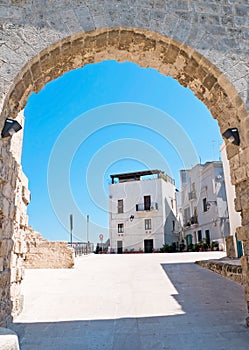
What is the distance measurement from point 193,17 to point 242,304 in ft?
12.8

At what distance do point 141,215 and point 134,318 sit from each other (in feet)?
88.4

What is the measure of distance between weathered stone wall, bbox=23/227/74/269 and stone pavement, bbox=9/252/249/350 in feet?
13.1

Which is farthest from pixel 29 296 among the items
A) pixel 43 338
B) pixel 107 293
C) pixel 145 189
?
pixel 145 189

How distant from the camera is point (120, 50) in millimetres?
3426

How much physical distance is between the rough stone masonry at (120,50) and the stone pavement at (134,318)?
46 cm

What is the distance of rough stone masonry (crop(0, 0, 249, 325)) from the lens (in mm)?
2891

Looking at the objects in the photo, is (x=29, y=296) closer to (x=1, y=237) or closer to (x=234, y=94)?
(x=1, y=237)

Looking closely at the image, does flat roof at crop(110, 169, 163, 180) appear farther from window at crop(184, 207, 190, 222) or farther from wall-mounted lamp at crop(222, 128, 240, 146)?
wall-mounted lamp at crop(222, 128, 240, 146)

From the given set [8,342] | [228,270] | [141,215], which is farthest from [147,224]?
[8,342]

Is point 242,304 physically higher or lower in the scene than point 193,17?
lower

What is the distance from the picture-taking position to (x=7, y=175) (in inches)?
119

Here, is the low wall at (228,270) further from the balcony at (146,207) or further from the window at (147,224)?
the window at (147,224)

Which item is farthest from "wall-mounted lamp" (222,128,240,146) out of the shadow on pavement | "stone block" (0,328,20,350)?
"stone block" (0,328,20,350)

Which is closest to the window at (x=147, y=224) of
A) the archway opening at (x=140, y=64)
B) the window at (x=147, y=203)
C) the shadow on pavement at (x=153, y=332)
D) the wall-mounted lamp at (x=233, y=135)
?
the window at (x=147, y=203)
